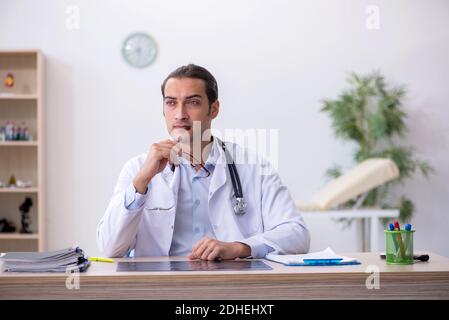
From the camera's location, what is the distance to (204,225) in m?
2.64

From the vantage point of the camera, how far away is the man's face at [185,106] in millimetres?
2613

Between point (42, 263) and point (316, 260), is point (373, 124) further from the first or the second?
point (42, 263)

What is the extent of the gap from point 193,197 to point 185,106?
0.35m

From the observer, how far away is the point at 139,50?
19.9 feet

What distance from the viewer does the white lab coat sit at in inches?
95.3

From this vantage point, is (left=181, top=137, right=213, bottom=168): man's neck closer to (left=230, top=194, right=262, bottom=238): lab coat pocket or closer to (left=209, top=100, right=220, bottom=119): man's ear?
(left=209, top=100, right=220, bottom=119): man's ear

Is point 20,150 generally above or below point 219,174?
above

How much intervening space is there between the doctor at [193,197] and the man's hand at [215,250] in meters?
0.07

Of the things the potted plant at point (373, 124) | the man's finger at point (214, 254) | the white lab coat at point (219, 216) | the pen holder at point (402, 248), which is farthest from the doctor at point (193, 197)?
the potted plant at point (373, 124)

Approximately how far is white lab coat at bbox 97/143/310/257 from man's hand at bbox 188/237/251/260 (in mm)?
79

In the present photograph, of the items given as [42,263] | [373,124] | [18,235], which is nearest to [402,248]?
[42,263]

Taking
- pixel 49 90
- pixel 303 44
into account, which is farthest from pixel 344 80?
pixel 49 90

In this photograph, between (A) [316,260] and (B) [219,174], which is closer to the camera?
(A) [316,260]
